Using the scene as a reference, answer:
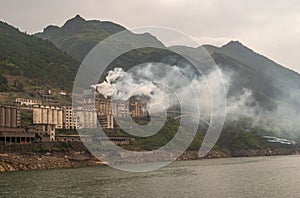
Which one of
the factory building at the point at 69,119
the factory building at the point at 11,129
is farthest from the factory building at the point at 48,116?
the factory building at the point at 11,129

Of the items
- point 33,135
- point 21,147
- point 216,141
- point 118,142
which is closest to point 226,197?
point 21,147

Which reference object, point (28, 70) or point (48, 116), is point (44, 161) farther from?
point (28, 70)

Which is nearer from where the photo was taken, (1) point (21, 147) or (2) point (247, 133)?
(1) point (21, 147)

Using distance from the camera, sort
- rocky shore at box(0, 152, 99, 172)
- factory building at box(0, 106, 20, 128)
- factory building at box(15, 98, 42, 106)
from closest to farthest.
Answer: rocky shore at box(0, 152, 99, 172) < factory building at box(0, 106, 20, 128) < factory building at box(15, 98, 42, 106)

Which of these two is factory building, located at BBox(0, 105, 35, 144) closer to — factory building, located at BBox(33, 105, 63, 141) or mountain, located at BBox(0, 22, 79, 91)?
factory building, located at BBox(33, 105, 63, 141)

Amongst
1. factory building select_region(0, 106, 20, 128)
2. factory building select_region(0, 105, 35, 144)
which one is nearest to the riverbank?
factory building select_region(0, 105, 35, 144)

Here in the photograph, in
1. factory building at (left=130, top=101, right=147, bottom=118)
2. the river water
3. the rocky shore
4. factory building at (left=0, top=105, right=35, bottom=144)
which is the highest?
factory building at (left=130, top=101, right=147, bottom=118)

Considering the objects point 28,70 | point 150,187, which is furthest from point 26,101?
point 150,187

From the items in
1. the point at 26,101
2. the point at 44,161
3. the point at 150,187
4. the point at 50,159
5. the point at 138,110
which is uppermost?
the point at 26,101

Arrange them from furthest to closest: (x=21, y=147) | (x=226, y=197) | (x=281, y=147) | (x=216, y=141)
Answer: (x=281, y=147), (x=216, y=141), (x=21, y=147), (x=226, y=197)

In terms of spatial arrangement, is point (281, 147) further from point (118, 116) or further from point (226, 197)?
point (226, 197)

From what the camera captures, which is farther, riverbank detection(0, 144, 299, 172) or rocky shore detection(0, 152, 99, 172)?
riverbank detection(0, 144, 299, 172)
